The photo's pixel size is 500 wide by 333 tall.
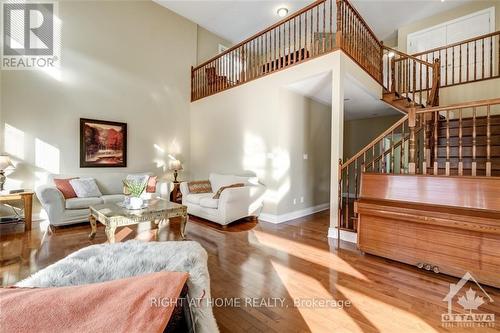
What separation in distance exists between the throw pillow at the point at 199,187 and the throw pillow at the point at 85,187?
169 cm

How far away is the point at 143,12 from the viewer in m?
5.67

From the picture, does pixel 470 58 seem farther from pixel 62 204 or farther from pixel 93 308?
pixel 62 204

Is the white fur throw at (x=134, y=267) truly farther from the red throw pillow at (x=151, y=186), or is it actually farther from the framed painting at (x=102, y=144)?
the framed painting at (x=102, y=144)

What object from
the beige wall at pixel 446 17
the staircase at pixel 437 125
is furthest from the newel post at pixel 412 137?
the beige wall at pixel 446 17

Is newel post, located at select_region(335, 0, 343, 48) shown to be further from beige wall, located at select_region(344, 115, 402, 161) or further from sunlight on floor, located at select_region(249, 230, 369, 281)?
beige wall, located at select_region(344, 115, 402, 161)

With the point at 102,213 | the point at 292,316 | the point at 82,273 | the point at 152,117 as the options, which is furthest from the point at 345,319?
the point at 152,117

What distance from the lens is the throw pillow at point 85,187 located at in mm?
4254

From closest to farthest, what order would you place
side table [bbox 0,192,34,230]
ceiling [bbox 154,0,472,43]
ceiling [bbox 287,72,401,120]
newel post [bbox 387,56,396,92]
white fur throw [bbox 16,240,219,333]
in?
white fur throw [bbox 16,240,219,333] → side table [bbox 0,192,34,230] → ceiling [bbox 287,72,401,120] → newel post [bbox 387,56,396,92] → ceiling [bbox 154,0,472,43]

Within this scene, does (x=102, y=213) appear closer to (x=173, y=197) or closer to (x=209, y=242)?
(x=209, y=242)

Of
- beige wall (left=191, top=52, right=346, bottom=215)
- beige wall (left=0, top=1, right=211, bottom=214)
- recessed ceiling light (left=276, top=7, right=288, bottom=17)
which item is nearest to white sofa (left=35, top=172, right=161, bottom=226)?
beige wall (left=0, top=1, right=211, bottom=214)

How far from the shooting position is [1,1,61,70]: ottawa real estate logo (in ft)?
13.5

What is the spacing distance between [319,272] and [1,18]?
636 cm

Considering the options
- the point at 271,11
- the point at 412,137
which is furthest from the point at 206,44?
the point at 412,137

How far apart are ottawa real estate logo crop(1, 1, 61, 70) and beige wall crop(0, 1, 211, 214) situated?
0.14 meters
